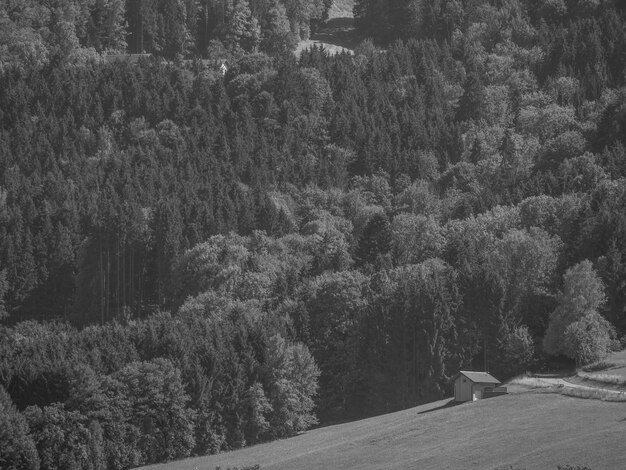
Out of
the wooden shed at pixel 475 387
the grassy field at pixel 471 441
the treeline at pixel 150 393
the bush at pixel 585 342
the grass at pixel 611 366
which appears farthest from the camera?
the bush at pixel 585 342

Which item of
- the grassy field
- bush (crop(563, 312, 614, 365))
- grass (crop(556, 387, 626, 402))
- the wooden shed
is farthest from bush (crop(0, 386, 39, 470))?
bush (crop(563, 312, 614, 365))

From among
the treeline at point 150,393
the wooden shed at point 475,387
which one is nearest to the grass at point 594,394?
the wooden shed at point 475,387

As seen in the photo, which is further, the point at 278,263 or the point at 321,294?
the point at 278,263

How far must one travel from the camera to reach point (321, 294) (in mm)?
149875

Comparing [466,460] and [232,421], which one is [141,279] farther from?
[466,460]

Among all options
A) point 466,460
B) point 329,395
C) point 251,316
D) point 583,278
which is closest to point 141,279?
point 251,316

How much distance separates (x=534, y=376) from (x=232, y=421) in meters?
24.4

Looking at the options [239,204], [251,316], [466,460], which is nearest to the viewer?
[466,460]

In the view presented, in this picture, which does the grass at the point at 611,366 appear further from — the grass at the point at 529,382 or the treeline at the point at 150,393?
the treeline at the point at 150,393

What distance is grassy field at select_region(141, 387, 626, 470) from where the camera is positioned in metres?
88.9

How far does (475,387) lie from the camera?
384 ft

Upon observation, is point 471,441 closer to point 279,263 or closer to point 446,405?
point 446,405

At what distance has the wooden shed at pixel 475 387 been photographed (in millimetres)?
116125

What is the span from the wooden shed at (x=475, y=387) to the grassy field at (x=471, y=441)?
5.87 ft
